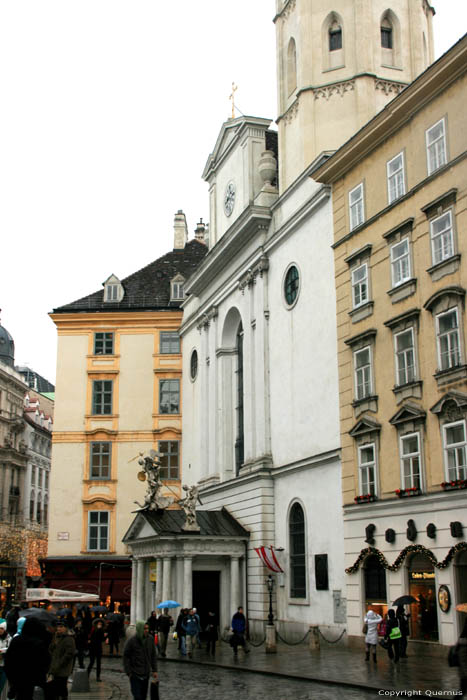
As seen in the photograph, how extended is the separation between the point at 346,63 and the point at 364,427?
17.3m

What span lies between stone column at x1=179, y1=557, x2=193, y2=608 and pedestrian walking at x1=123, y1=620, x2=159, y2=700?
79.8ft

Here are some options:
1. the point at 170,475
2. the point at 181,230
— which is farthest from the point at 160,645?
the point at 181,230

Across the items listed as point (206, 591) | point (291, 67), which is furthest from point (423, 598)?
point (291, 67)

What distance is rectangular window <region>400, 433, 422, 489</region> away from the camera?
26.7m

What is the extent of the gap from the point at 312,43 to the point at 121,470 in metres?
27.9

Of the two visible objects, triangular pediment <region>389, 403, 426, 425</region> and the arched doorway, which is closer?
the arched doorway

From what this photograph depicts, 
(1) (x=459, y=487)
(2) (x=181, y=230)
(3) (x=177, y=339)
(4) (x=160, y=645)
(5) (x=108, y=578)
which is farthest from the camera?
(2) (x=181, y=230)

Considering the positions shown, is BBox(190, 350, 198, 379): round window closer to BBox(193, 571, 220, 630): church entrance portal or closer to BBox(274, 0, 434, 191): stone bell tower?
BBox(193, 571, 220, 630): church entrance portal

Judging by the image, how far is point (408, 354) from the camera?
90.8ft

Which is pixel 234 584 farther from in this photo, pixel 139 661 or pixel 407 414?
pixel 139 661

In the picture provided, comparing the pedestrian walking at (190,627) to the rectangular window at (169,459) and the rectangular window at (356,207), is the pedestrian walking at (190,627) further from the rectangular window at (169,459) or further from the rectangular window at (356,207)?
the rectangular window at (169,459)

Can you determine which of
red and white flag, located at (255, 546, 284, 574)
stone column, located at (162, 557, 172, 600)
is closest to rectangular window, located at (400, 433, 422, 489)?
red and white flag, located at (255, 546, 284, 574)

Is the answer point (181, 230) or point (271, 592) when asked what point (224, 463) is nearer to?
point (271, 592)

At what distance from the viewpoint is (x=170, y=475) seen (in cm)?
5412
